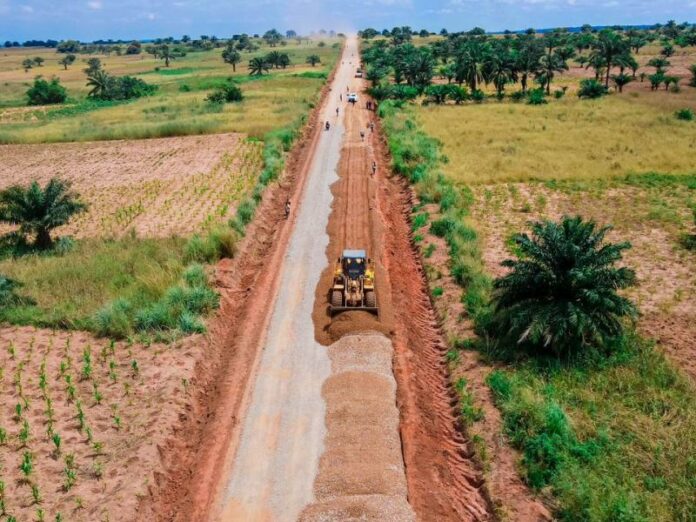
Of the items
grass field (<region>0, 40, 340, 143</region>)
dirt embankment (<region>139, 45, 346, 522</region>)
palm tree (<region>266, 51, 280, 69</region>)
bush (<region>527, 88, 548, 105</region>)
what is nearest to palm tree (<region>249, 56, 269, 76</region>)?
palm tree (<region>266, 51, 280, 69</region>)

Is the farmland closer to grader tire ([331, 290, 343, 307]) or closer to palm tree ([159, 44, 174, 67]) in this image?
grader tire ([331, 290, 343, 307])

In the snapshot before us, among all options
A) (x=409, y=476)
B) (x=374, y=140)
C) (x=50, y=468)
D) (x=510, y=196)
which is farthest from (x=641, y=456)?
(x=374, y=140)

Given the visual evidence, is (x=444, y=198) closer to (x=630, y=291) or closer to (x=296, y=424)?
(x=630, y=291)

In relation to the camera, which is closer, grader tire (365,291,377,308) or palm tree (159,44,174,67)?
grader tire (365,291,377,308)

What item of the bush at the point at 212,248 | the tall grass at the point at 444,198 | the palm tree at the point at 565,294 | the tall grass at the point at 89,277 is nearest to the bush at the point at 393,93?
the tall grass at the point at 444,198

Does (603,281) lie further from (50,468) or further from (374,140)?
(374,140)
